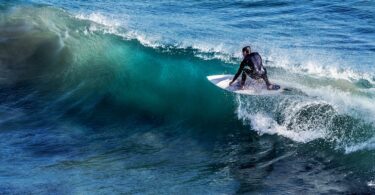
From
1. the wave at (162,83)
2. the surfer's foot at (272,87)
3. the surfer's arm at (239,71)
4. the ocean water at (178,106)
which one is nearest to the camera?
the ocean water at (178,106)

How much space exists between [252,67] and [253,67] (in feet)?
0.13

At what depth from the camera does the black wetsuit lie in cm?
1638

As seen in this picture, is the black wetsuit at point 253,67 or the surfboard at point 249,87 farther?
the surfboard at point 249,87

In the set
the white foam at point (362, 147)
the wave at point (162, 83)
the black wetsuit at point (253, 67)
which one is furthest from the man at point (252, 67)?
the white foam at point (362, 147)

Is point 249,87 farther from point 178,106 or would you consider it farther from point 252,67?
point 178,106

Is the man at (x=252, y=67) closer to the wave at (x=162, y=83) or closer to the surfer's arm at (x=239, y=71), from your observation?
the surfer's arm at (x=239, y=71)

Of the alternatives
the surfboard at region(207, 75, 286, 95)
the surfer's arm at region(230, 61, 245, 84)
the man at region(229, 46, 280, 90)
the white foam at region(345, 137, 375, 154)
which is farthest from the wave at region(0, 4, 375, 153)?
the surfer's arm at region(230, 61, 245, 84)

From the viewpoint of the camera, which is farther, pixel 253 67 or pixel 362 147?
pixel 253 67

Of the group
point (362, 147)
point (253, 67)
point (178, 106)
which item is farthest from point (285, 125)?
point (178, 106)

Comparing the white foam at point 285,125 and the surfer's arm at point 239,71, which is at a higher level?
the surfer's arm at point 239,71

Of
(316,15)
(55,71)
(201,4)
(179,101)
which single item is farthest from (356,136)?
(201,4)

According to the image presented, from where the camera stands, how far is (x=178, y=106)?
714 inches

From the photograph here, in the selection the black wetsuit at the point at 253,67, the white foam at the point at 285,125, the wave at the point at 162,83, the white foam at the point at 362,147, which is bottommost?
the white foam at the point at 362,147

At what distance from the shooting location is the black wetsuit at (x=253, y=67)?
1638 centimetres
